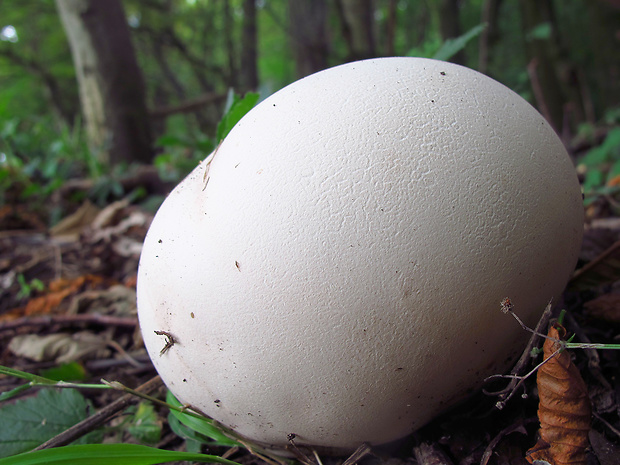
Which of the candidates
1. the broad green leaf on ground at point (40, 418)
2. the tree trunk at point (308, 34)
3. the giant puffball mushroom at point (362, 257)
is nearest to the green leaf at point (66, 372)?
the broad green leaf on ground at point (40, 418)

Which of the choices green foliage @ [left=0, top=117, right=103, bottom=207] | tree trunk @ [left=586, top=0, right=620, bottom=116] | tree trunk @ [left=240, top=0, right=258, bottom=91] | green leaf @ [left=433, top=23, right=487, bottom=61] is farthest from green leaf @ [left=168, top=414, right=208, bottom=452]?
tree trunk @ [left=240, top=0, right=258, bottom=91]

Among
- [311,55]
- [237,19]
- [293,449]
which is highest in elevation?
[237,19]

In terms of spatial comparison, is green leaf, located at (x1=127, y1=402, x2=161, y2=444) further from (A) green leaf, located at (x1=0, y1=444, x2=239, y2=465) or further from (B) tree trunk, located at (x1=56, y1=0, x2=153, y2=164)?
(B) tree trunk, located at (x1=56, y1=0, x2=153, y2=164)

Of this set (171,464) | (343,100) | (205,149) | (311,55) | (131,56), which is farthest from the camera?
(311,55)

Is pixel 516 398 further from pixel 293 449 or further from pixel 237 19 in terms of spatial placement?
pixel 237 19

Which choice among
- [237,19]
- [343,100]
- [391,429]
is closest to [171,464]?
[391,429]

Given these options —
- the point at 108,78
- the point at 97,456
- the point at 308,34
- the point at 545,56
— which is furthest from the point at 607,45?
the point at 97,456

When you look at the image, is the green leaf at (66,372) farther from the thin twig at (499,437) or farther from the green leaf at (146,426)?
the thin twig at (499,437)
